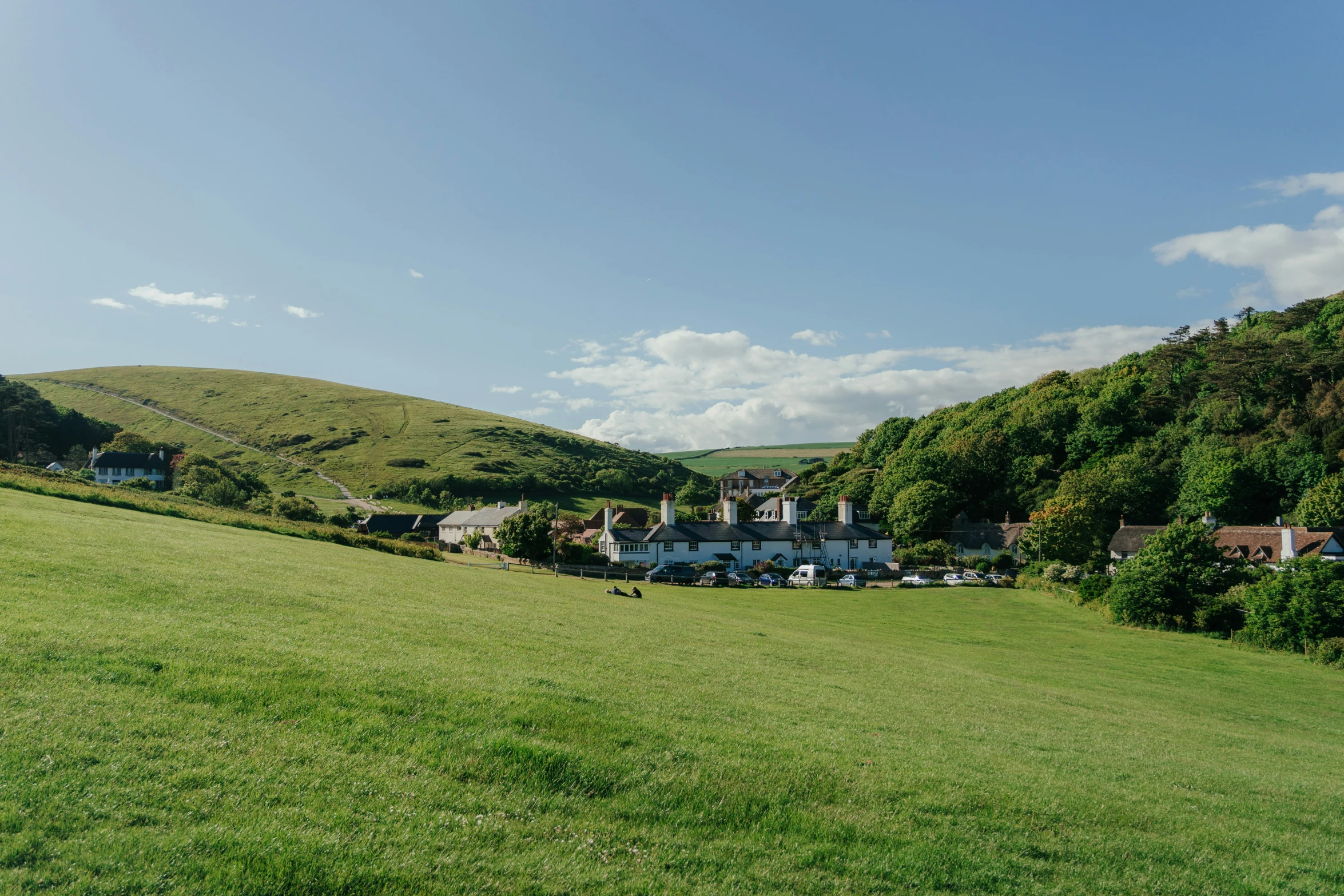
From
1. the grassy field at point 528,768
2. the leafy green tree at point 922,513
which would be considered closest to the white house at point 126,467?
the leafy green tree at point 922,513

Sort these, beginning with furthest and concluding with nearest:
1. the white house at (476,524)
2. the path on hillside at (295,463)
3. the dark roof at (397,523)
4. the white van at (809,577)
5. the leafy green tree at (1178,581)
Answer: the path on hillside at (295,463) → the dark roof at (397,523) → the white house at (476,524) → the white van at (809,577) → the leafy green tree at (1178,581)

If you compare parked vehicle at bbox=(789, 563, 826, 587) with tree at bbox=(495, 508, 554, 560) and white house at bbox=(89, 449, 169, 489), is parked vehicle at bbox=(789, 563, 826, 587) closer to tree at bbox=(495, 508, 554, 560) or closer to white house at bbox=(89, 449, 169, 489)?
tree at bbox=(495, 508, 554, 560)

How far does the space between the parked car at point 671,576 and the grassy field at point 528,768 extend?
A: 52541 mm

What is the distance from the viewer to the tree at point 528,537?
7450cm

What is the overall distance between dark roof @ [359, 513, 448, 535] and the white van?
240ft

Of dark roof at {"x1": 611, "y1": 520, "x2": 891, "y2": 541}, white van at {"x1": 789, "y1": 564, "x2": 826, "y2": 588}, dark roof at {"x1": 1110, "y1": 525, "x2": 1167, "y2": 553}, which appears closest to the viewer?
white van at {"x1": 789, "y1": 564, "x2": 826, "y2": 588}

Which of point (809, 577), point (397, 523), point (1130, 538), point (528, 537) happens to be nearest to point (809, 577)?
point (809, 577)

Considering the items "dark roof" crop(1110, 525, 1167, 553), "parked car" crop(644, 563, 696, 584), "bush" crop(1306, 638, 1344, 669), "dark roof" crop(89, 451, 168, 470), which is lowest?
"parked car" crop(644, 563, 696, 584)

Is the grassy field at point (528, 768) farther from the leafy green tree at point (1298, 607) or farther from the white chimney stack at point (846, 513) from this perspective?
the white chimney stack at point (846, 513)

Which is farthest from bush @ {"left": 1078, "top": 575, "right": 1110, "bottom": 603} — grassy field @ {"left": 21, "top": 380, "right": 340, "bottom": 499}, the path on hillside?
grassy field @ {"left": 21, "top": 380, "right": 340, "bottom": 499}

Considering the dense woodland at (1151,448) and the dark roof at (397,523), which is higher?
the dense woodland at (1151,448)

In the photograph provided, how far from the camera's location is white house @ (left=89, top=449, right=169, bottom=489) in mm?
125125

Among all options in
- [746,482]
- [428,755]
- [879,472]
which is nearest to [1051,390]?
[879,472]

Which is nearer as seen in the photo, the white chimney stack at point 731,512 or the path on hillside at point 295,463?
the white chimney stack at point 731,512
